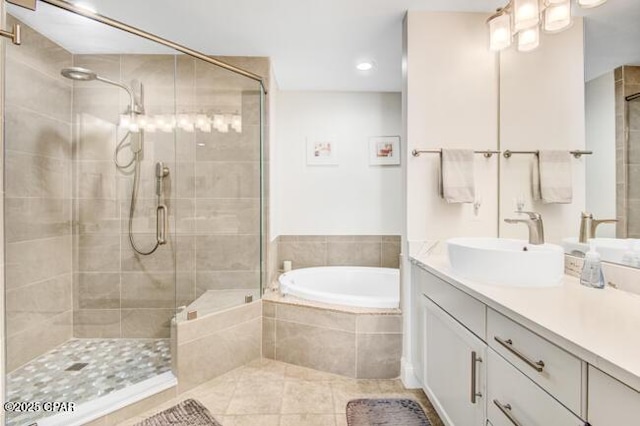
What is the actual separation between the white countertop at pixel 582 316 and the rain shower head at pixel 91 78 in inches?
98.0

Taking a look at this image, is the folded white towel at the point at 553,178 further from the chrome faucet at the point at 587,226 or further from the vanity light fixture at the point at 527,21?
the vanity light fixture at the point at 527,21

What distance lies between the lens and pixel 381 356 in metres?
2.06

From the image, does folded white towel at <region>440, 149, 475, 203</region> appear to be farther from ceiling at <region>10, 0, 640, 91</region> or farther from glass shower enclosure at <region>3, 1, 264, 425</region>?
glass shower enclosure at <region>3, 1, 264, 425</region>

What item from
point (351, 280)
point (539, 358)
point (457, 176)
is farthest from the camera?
point (351, 280)

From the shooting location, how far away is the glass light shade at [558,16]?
1479 millimetres

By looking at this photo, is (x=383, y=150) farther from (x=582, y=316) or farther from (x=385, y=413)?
(x=582, y=316)

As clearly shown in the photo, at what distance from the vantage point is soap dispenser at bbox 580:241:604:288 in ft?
3.92

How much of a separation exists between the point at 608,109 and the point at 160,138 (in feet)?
8.71

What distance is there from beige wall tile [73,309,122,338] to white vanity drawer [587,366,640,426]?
9.10 feet

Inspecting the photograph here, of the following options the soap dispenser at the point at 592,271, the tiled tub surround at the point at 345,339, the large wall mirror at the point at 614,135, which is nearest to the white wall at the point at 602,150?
the large wall mirror at the point at 614,135

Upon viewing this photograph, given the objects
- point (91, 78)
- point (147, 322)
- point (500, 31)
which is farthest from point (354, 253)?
point (91, 78)

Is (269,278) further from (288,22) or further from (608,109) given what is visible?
(608,109)

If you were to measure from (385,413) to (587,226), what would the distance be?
1371 millimetres

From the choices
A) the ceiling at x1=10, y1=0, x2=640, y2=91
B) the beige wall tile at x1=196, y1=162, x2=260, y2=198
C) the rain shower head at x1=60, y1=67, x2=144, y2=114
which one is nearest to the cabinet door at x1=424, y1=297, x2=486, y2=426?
the ceiling at x1=10, y1=0, x2=640, y2=91
